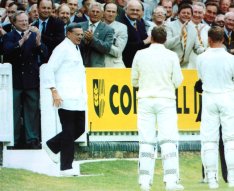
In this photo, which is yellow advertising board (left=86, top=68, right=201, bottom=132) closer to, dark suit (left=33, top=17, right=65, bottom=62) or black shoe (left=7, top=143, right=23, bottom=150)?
dark suit (left=33, top=17, right=65, bottom=62)

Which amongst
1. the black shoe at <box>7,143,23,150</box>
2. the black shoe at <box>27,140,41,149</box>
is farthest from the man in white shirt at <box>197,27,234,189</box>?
the black shoe at <box>7,143,23,150</box>

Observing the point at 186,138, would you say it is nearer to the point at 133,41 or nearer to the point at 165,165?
the point at 133,41

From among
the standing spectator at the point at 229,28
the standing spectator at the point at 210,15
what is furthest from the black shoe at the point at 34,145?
the standing spectator at the point at 210,15

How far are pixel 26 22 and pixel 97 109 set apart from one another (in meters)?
2.72

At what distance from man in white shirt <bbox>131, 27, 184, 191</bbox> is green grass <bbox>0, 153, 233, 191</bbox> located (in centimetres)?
71

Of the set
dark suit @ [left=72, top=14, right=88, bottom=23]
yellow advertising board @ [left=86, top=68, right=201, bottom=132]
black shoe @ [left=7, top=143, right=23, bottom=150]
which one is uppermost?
dark suit @ [left=72, top=14, right=88, bottom=23]

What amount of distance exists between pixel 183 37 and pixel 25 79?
399cm

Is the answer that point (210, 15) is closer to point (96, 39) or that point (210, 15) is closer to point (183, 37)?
point (183, 37)

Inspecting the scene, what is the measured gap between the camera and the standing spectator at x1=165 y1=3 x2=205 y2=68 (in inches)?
904

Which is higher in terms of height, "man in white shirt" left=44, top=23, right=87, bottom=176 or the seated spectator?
the seated spectator

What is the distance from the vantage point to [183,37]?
75.6 ft

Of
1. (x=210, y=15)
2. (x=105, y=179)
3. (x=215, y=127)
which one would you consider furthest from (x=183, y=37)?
(x=215, y=127)

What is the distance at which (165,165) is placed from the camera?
16.4 meters

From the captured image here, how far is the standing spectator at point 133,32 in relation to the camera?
22.9 metres
